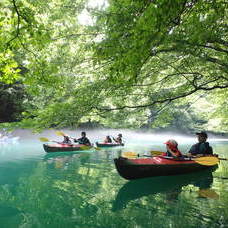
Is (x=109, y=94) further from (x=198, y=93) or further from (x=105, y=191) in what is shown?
(x=198, y=93)

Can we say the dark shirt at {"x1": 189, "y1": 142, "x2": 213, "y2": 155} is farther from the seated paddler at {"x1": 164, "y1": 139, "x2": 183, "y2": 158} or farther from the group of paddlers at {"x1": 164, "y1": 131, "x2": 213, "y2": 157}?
the seated paddler at {"x1": 164, "y1": 139, "x2": 183, "y2": 158}

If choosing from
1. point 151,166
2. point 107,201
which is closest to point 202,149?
point 151,166

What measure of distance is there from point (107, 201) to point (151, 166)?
2648 millimetres

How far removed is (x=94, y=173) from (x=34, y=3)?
690 cm

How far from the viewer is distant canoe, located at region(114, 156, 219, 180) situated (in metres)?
8.22

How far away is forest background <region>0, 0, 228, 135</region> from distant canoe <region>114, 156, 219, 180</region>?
200 cm

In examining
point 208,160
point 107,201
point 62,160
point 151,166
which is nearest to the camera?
point 107,201

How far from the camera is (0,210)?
18.8 feet

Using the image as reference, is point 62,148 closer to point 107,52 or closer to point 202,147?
point 202,147

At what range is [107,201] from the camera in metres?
6.48

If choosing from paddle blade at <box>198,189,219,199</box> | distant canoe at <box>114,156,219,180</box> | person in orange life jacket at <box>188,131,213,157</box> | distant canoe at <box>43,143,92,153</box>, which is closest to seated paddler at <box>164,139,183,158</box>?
distant canoe at <box>114,156,219,180</box>

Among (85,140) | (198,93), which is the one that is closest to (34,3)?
(198,93)

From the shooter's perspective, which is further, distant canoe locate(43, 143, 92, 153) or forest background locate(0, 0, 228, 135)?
distant canoe locate(43, 143, 92, 153)

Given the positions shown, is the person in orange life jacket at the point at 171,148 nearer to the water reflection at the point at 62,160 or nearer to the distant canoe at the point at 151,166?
the distant canoe at the point at 151,166
